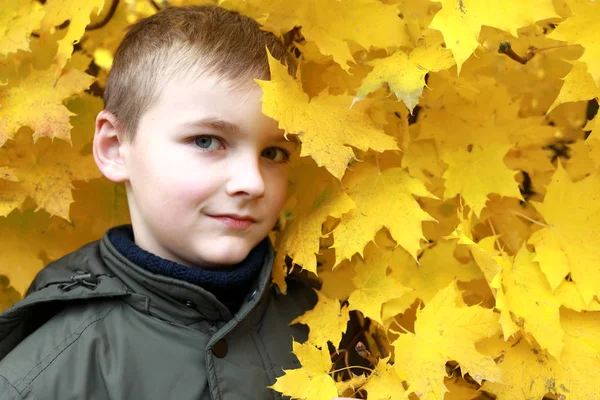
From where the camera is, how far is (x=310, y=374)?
1407 millimetres

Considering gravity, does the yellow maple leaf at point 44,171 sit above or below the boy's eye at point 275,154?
above

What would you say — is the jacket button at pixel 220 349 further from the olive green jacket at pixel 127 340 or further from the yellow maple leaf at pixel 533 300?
the yellow maple leaf at pixel 533 300

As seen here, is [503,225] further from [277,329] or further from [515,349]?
[277,329]

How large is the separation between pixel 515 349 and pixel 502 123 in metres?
0.68

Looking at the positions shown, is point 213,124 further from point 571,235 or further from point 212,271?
point 571,235

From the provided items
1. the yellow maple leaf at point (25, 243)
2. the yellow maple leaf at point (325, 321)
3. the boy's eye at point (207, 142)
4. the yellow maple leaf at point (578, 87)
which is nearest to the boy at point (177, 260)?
the boy's eye at point (207, 142)

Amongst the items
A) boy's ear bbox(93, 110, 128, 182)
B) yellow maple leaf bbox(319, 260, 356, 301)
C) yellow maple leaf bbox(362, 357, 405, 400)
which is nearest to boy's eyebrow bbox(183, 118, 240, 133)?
boy's ear bbox(93, 110, 128, 182)

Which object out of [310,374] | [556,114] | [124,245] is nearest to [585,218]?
[556,114]

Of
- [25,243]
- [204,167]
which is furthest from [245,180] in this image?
[25,243]

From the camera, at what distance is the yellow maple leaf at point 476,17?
4.29 feet

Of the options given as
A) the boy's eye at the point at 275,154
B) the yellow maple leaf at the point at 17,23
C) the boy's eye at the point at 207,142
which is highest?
the yellow maple leaf at the point at 17,23

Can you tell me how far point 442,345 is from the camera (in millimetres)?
1402

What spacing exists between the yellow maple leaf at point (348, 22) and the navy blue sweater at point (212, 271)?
0.58m

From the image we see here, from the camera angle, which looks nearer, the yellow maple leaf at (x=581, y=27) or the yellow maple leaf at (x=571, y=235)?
the yellow maple leaf at (x=581, y=27)
